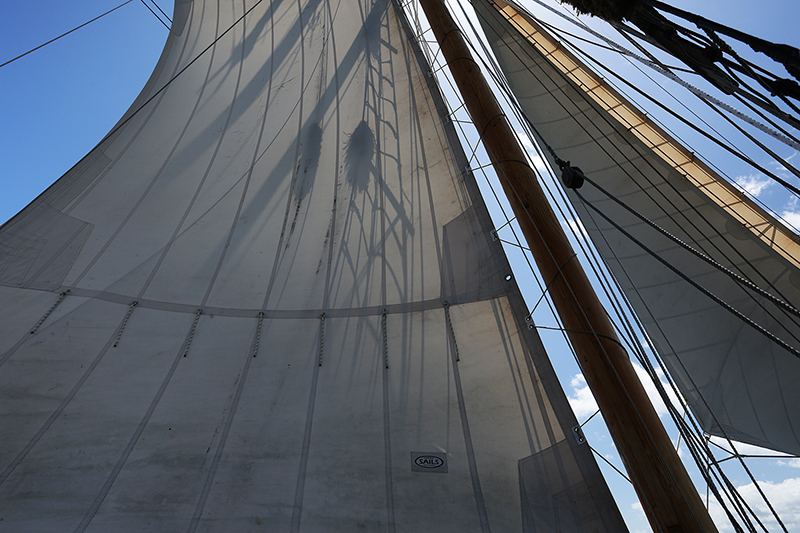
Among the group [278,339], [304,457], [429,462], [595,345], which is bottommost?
[429,462]

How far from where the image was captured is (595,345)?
299 centimetres

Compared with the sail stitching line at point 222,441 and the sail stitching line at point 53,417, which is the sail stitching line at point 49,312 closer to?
the sail stitching line at point 53,417

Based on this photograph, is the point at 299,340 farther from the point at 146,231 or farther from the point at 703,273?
the point at 703,273

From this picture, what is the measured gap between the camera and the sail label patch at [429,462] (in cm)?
283

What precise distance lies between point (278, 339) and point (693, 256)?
5727 millimetres

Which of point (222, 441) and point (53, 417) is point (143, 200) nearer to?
point (53, 417)

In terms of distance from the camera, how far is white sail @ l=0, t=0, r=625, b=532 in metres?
2.69

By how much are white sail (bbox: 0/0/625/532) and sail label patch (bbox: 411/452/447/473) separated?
0.01 metres

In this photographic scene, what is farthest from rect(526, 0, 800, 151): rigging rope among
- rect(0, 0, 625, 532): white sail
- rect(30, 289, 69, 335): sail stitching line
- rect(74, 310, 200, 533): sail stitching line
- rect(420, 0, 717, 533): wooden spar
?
rect(30, 289, 69, 335): sail stitching line

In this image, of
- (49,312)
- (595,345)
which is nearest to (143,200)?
(49,312)

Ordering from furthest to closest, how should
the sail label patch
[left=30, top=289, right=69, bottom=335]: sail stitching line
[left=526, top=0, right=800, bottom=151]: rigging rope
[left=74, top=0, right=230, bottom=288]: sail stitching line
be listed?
[left=74, top=0, right=230, bottom=288]: sail stitching line
[left=30, top=289, right=69, bottom=335]: sail stitching line
the sail label patch
[left=526, top=0, right=800, bottom=151]: rigging rope

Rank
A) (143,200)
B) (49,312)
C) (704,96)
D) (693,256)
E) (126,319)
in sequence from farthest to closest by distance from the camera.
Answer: (693,256)
(143,200)
(126,319)
(49,312)
(704,96)

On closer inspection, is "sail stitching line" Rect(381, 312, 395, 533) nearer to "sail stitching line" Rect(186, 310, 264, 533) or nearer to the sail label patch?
the sail label patch

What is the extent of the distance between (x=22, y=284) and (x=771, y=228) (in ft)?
27.7
